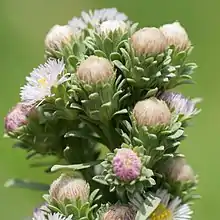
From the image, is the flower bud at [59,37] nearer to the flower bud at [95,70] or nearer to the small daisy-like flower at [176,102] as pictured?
the flower bud at [95,70]

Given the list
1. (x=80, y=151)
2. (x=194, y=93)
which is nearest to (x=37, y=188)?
(x=80, y=151)

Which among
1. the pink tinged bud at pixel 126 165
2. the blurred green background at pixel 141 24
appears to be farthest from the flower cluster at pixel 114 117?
the blurred green background at pixel 141 24

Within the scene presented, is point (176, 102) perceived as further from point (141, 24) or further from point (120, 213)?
point (141, 24)

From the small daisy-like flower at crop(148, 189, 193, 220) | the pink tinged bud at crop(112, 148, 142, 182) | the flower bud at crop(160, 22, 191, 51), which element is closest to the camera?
the pink tinged bud at crop(112, 148, 142, 182)

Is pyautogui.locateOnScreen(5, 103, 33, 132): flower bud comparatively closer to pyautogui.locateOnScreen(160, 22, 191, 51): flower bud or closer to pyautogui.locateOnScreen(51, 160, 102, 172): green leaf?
pyautogui.locateOnScreen(51, 160, 102, 172): green leaf

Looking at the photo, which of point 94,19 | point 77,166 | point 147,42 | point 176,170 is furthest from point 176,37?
point 77,166

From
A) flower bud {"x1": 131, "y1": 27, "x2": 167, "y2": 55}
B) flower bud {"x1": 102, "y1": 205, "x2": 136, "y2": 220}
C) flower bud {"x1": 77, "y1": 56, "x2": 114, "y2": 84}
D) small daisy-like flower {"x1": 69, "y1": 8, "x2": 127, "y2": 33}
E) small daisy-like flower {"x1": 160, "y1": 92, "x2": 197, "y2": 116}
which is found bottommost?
flower bud {"x1": 102, "y1": 205, "x2": 136, "y2": 220}

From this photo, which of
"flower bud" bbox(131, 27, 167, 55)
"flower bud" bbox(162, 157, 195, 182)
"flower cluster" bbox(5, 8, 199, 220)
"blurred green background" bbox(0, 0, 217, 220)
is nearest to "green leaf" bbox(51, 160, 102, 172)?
"flower cluster" bbox(5, 8, 199, 220)
